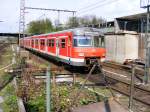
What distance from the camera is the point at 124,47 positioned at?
29.2 m

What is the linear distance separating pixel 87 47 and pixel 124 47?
33.7 feet

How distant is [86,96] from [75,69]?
34.6ft

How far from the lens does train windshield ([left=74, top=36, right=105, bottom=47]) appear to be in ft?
63.5

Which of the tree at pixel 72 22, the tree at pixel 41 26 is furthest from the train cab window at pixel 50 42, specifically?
the tree at pixel 41 26

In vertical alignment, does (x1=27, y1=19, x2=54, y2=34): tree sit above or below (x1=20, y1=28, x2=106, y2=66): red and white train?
above

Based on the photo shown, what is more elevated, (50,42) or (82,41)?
(82,41)

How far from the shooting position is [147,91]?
13891mm

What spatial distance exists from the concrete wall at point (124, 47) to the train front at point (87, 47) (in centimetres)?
918

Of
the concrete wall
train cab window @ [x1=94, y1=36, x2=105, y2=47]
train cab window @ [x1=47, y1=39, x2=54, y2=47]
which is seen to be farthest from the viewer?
the concrete wall

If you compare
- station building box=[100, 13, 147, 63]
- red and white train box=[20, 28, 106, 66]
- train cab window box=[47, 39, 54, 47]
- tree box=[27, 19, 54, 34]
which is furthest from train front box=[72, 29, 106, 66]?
tree box=[27, 19, 54, 34]

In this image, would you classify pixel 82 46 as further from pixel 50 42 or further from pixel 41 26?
pixel 41 26

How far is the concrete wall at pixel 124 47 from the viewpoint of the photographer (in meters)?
29.1

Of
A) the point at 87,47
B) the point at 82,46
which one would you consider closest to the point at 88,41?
the point at 87,47

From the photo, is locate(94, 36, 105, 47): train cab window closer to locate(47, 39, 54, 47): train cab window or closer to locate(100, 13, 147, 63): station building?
locate(47, 39, 54, 47): train cab window
